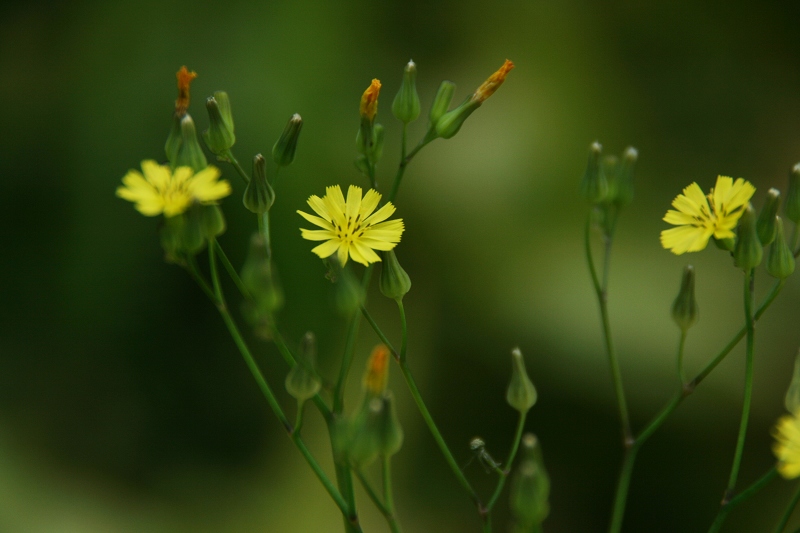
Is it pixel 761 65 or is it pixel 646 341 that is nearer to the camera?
pixel 646 341

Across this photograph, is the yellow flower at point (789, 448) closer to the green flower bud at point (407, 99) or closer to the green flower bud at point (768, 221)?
the green flower bud at point (768, 221)

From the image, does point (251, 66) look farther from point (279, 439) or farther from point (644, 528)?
point (644, 528)

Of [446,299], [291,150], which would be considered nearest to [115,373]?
[446,299]

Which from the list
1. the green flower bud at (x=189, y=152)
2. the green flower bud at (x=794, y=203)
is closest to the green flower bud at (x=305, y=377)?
Answer: the green flower bud at (x=189, y=152)

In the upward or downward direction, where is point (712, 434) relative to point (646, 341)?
downward

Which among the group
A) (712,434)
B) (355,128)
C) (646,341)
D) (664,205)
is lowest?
(712,434)

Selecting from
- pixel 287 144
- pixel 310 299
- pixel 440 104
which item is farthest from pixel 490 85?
pixel 310 299

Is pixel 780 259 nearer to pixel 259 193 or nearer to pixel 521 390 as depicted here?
pixel 521 390
